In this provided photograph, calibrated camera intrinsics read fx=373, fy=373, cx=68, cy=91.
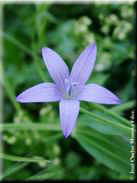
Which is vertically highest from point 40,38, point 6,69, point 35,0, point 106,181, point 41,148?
point 35,0

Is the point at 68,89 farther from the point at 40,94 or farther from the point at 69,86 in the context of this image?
the point at 40,94

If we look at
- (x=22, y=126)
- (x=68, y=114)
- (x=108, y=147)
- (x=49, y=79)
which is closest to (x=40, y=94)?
(x=68, y=114)

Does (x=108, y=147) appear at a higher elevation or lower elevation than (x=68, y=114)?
lower

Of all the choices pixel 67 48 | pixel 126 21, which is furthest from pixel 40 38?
pixel 126 21

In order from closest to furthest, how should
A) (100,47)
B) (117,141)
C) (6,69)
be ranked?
(117,141), (100,47), (6,69)

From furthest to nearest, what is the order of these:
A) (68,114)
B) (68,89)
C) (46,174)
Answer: (46,174) < (68,89) < (68,114)

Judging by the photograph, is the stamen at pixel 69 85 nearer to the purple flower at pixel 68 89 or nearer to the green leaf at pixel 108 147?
the purple flower at pixel 68 89

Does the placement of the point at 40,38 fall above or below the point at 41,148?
above

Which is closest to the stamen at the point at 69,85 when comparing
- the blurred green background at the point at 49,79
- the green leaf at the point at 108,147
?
the blurred green background at the point at 49,79

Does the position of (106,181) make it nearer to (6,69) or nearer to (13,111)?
(13,111)
